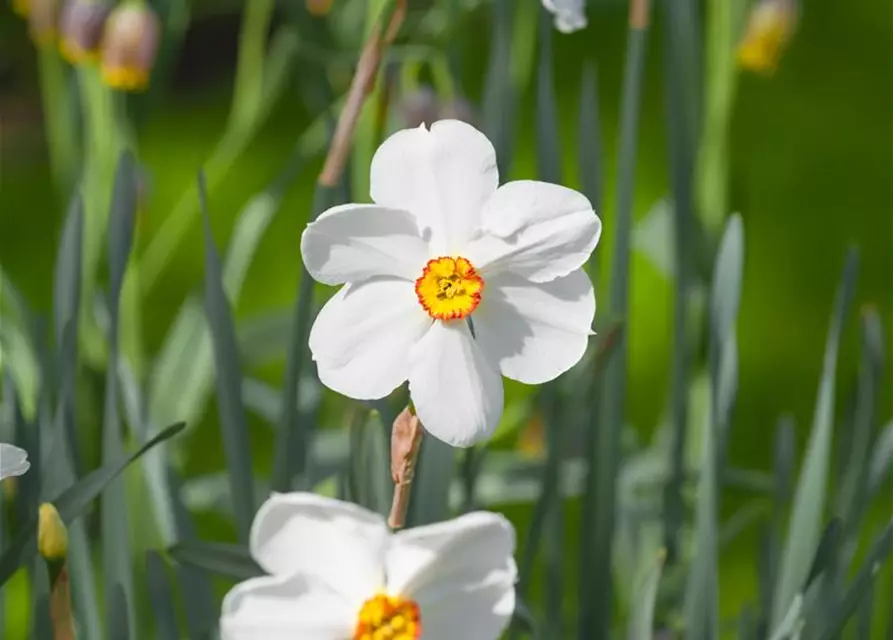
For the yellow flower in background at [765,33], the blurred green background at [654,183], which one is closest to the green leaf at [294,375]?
the yellow flower in background at [765,33]

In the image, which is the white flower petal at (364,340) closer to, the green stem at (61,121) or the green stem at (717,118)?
the green stem at (717,118)

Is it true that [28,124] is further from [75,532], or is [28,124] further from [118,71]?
[75,532]

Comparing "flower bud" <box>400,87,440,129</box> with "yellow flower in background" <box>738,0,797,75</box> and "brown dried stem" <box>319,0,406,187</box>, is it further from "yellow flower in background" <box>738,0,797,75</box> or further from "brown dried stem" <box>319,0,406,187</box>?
"brown dried stem" <box>319,0,406,187</box>

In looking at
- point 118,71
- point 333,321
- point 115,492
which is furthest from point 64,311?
point 118,71

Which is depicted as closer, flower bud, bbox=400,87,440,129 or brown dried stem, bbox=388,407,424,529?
Result: brown dried stem, bbox=388,407,424,529

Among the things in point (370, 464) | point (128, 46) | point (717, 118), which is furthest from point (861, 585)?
point (128, 46)

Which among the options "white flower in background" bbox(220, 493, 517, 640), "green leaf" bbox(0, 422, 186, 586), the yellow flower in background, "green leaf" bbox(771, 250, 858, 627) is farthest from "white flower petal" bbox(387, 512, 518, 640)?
the yellow flower in background

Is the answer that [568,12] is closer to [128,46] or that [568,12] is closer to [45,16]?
[128,46]
